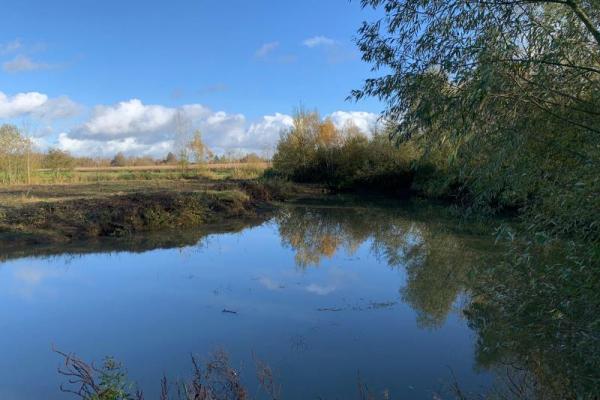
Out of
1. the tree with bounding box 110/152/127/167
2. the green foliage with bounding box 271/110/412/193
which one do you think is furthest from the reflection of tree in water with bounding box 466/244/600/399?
the tree with bounding box 110/152/127/167

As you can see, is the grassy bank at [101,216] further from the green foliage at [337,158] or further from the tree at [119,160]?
the tree at [119,160]

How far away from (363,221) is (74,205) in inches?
436

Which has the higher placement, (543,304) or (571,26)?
(571,26)

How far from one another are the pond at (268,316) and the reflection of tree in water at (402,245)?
0.06m

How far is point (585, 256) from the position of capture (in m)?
3.26

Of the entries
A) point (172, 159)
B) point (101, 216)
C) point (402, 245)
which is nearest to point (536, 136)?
point (402, 245)

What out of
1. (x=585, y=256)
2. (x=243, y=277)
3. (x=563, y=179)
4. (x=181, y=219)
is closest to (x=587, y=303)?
(x=585, y=256)

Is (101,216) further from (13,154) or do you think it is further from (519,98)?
(13,154)

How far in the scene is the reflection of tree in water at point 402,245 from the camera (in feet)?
28.0

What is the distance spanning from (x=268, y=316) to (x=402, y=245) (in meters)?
7.31

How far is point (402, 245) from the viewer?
13844 mm

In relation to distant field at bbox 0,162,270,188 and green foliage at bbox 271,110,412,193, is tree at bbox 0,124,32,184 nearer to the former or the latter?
distant field at bbox 0,162,270,188

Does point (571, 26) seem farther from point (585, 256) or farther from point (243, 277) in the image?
point (243, 277)

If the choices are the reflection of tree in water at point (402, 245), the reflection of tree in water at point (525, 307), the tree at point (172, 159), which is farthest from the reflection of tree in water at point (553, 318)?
the tree at point (172, 159)
